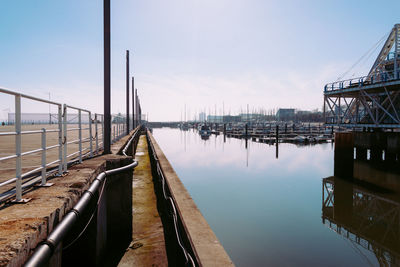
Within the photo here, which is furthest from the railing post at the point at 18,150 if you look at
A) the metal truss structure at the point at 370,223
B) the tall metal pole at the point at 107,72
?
the metal truss structure at the point at 370,223

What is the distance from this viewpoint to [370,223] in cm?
1131

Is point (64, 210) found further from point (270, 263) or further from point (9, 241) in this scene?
point (270, 263)

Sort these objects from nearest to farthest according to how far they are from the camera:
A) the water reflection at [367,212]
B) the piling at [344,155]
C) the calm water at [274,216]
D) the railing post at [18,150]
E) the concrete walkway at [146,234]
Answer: the railing post at [18,150] < the concrete walkway at [146,234] < the calm water at [274,216] < the water reflection at [367,212] < the piling at [344,155]

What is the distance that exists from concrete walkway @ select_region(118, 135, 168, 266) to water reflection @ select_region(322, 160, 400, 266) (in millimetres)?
7996

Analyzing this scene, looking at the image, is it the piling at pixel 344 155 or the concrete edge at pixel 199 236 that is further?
the piling at pixel 344 155

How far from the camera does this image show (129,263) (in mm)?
4379

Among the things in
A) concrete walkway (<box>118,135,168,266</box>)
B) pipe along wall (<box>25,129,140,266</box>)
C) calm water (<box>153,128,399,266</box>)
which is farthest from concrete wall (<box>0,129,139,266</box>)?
calm water (<box>153,128,399,266</box>)

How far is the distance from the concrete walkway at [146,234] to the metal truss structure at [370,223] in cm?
822

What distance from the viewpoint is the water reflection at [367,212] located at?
925cm

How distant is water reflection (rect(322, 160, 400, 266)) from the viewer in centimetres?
925

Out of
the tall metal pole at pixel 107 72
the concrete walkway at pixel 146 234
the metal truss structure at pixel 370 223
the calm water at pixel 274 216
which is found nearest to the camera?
the concrete walkway at pixel 146 234

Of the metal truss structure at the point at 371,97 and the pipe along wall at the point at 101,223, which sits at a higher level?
the metal truss structure at the point at 371,97

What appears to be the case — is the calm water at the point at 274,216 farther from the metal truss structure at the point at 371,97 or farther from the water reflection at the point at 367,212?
the metal truss structure at the point at 371,97

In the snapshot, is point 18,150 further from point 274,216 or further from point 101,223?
point 274,216
